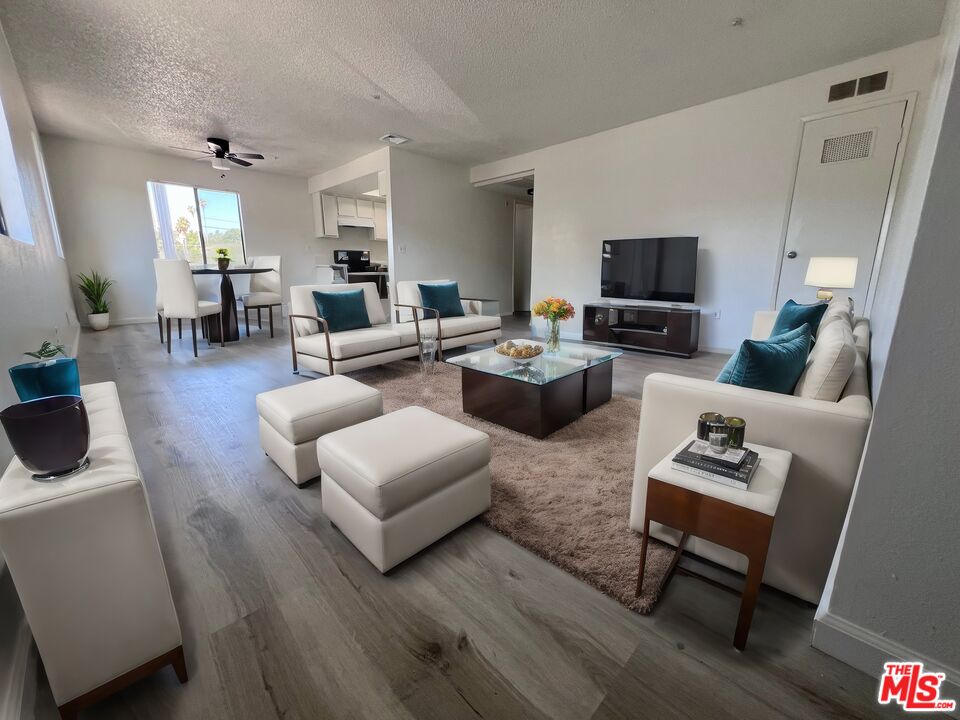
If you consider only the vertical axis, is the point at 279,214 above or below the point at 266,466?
above

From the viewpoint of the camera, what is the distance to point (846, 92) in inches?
138

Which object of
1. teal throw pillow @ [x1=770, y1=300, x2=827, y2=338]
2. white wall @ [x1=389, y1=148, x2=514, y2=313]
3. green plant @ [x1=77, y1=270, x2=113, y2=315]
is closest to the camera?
teal throw pillow @ [x1=770, y1=300, x2=827, y2=338]

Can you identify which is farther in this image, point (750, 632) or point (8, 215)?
point (8, 215)

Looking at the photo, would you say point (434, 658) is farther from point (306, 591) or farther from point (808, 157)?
point (808, 157)

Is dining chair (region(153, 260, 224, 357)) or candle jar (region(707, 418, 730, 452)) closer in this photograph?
candle jar (region(707, 418, 730, 452))

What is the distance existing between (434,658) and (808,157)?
5.04m

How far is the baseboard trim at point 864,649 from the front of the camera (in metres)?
0.94

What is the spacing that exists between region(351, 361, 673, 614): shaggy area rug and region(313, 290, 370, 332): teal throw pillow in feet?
3.78

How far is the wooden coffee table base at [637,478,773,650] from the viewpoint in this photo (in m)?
1.00

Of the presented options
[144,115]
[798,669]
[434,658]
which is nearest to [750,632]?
[798,669]

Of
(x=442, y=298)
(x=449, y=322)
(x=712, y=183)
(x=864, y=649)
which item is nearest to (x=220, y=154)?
(x=442, y=298)

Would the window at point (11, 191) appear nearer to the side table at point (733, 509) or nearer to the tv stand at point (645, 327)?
the side table at point (733, 509)

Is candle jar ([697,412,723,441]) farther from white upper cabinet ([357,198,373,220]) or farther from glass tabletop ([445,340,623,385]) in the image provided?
white upper cabinet ([357,198,373,220])

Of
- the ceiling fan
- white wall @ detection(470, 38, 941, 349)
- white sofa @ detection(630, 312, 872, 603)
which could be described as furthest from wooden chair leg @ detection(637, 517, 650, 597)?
the ceiling fan
